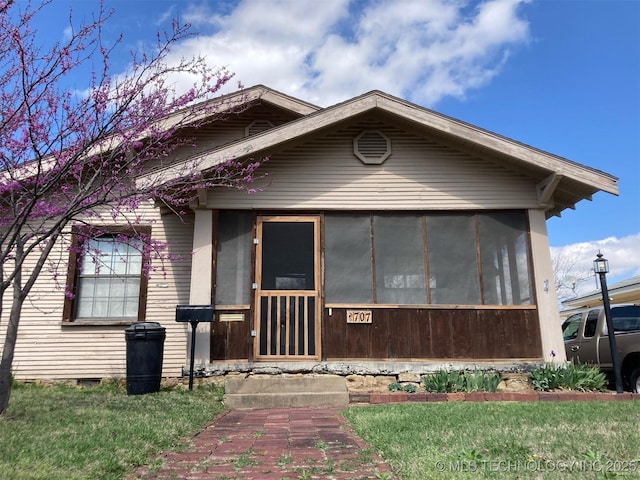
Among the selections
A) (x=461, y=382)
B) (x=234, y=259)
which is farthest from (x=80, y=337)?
(x=461, y=382)

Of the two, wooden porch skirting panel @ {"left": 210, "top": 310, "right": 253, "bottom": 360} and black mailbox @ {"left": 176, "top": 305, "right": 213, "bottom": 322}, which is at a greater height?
black mailbox @ {"left": 176, "top": 305, "right": 213, "bottom": 322}

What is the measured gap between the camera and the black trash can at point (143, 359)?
23.6 ft

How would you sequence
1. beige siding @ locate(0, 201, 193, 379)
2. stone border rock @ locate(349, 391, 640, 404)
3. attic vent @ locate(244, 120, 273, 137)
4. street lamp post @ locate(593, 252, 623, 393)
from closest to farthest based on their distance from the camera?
stone border rock @ locate(349, 391, 640, 404) < street lamp post @ locate(593, 252, 623, 393) < beige siding @ locate(0, 201, 193, 379) < attic vent @ locate(244, 120, 273, 137)

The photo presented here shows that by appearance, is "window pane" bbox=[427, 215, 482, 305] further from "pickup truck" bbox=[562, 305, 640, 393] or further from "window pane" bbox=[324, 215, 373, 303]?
"pickup truck" bbox=[562, 305, 640, 393]

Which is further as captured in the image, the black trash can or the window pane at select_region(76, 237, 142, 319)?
the window pane at select_region(76, 237, 142, 319)

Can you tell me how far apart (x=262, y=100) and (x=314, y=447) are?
7493 millimetres

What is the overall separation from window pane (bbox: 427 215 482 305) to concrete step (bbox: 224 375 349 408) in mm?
2461

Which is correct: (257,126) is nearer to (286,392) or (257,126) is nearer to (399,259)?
(399,259)

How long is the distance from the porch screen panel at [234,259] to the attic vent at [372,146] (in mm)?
2283

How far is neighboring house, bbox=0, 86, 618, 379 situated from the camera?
7844 millimetres

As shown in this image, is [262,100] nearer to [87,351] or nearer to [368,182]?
[368,182]

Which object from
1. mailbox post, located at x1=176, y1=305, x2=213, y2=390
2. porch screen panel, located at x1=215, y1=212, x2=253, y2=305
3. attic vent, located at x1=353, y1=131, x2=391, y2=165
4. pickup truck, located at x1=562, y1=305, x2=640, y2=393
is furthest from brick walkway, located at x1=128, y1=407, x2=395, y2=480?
pickup truck, located at x1=562, y1=305, x2=640, y2=393

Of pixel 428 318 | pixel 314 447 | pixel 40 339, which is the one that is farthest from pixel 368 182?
pixel 40 339

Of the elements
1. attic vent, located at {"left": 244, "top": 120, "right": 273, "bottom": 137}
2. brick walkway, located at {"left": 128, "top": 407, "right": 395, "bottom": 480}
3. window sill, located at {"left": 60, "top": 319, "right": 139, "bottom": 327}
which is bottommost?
brick walkway, located at {"left": 128, "top": 407, "right": 395, "bottom": 480}
